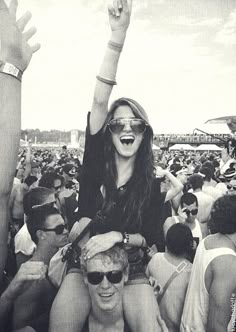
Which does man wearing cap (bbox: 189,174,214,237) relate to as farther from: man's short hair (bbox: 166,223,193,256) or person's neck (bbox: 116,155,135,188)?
person's neck (bbox: 116,155,135,188)

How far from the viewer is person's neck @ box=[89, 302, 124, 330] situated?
1.22 metres

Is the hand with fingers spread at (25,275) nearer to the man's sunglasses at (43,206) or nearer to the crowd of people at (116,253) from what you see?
the crowd of people at (116,253)

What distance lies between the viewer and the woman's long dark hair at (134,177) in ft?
4.22

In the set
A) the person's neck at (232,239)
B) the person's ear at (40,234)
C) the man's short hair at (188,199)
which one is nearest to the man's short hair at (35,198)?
the person's ear at (40,234)

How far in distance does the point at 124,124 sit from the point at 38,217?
50 centimetres

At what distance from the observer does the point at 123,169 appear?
1.34 metres

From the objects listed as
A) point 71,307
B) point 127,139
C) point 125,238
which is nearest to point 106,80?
point 127,139

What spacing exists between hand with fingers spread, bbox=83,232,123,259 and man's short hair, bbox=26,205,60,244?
261 millimetres

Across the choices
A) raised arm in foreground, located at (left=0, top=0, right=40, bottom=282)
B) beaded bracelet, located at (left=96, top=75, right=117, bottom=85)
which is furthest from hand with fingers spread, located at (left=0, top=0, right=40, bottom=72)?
beaded bracelet, located at (left=96, top=75, right=117, bottom=85)

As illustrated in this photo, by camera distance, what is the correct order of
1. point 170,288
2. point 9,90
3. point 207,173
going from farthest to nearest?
point 207,173
point 170,288
point 9,90

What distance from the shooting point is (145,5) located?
5.21 feet

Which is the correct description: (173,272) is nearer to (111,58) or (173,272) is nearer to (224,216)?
(224,216)

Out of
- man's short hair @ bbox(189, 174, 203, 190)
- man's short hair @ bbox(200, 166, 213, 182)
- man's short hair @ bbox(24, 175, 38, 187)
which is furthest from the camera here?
man's short hair @ bbox(200, 166, 213, 182)

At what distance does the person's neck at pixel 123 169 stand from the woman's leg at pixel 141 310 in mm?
359
